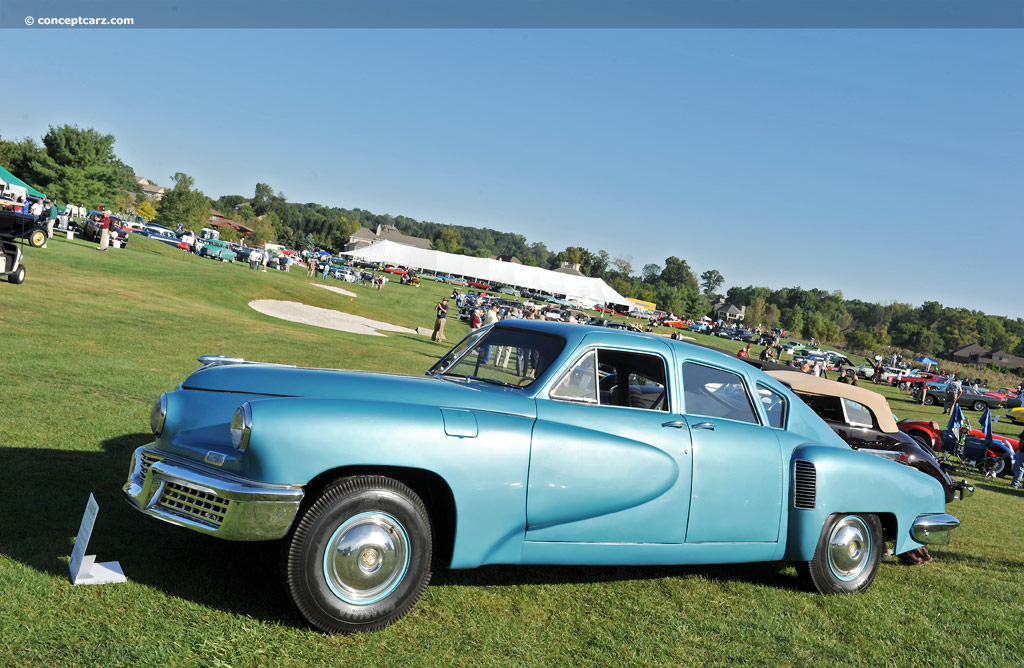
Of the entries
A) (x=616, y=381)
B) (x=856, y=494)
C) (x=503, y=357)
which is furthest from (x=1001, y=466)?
(x=503, y=357)

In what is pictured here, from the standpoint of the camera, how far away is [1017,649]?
15.8 ft

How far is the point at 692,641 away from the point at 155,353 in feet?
39.0

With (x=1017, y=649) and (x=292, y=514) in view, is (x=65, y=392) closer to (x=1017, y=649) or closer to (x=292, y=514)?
(x=292, y=514)

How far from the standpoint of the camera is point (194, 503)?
12.2 ft

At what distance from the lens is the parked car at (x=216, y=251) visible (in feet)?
184

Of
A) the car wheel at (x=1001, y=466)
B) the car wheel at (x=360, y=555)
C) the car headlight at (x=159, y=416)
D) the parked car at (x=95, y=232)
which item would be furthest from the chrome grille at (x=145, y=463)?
the parked car at (x=95, y=232)

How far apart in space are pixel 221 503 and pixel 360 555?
76 centimetres

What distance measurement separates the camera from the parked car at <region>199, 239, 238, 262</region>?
56031mm

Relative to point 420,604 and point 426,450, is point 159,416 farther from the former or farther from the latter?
point 420,604

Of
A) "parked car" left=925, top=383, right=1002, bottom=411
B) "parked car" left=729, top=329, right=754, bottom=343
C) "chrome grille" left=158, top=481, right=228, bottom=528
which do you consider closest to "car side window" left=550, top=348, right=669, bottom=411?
"chrome grille" left=158, top=481, right=228, bottom=528

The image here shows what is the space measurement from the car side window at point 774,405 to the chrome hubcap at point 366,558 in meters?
2.96

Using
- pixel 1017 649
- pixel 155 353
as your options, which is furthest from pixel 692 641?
pixel 155 353

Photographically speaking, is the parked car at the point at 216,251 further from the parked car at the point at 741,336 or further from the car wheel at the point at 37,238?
the parked car at the point at 741,336

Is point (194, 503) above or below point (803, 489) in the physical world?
below
